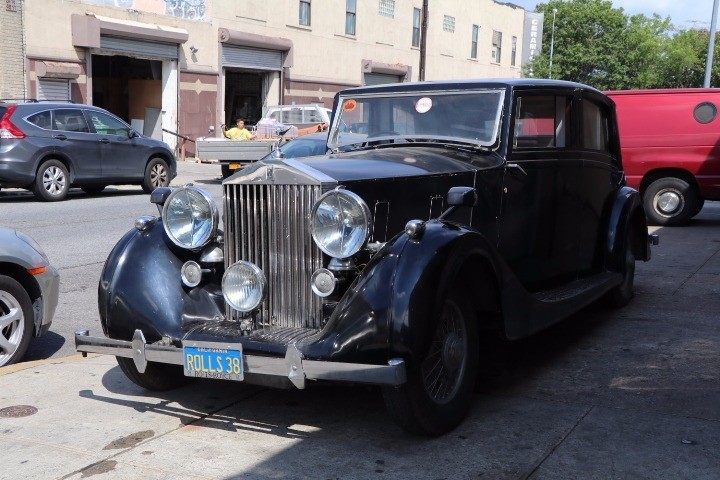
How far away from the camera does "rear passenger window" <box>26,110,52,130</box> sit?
15.5m

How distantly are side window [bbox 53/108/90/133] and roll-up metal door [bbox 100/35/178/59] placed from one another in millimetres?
9204

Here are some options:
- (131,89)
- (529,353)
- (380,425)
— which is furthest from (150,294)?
(131,89)

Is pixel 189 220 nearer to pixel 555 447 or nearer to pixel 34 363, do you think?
pixel 34 363

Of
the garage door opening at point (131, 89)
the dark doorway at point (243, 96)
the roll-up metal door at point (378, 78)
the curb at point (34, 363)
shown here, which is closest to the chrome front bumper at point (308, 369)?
the curb at point (34, 363)

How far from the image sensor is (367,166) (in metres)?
4.89

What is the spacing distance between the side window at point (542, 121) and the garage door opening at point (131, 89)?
74.5 ft

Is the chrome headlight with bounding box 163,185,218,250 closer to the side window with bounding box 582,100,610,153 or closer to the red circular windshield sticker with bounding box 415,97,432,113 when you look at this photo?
the red circular windshield sticker with bounding box 415,97,432,113

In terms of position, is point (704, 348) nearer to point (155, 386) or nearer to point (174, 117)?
point (155, 386)

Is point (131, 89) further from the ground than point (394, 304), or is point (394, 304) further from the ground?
point (131, 89)

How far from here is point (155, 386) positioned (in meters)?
5.11

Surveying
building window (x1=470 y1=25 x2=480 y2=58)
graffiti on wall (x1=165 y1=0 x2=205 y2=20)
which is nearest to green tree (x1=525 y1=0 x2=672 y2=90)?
building window (x1=470 y1=25 x2=480 y2=58)

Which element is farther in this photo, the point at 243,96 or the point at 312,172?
the point at 243,96

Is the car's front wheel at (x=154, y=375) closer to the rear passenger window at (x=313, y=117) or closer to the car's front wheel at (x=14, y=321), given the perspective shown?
the car's front wheel at (x=14, y=321)

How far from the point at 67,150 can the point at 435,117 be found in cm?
1175
